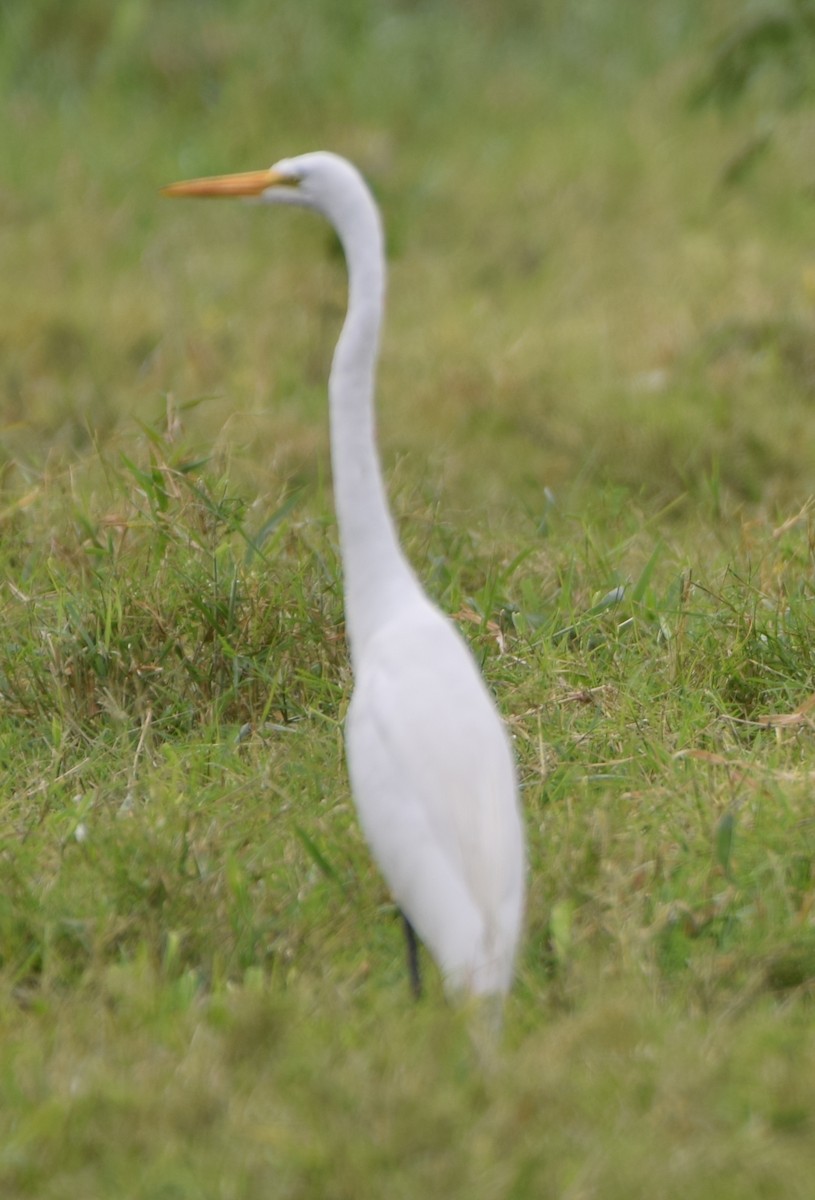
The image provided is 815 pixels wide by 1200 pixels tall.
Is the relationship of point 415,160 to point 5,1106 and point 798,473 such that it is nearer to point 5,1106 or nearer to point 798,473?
point 798,473

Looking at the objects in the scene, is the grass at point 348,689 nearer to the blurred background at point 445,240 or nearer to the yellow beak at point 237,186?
the blurred background at point 445,240

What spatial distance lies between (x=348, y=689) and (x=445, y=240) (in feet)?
13.8

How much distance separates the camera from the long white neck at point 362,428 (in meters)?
2.32

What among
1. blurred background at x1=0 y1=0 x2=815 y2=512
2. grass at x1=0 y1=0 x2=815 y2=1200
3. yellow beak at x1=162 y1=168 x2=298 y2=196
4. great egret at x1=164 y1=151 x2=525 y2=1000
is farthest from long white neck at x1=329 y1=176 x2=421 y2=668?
blurred background at x1=0 y1=0 x2=815 y2=512

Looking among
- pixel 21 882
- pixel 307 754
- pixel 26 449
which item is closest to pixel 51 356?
pixel 26 449

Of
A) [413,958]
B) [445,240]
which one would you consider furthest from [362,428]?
[445,240]

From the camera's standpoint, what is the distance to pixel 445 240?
22.5ft

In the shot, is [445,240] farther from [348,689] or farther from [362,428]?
[362,428]

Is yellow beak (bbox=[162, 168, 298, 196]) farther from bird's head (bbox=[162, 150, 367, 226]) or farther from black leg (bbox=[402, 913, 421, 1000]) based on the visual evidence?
black leg (bbox=[402, 913, 421, 1000])

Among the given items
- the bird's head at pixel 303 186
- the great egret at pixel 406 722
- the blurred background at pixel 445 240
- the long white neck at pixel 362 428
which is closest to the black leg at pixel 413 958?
the great egret at pixel 406 722

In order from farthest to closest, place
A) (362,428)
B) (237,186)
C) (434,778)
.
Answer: (237,186)
(362,428)
(434,778)

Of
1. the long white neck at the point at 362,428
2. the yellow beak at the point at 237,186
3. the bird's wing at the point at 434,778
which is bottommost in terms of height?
the bird's wing at the point at 434,778

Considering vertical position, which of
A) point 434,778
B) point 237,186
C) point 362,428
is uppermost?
point 237,186

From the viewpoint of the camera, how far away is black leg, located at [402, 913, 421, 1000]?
216 cm
